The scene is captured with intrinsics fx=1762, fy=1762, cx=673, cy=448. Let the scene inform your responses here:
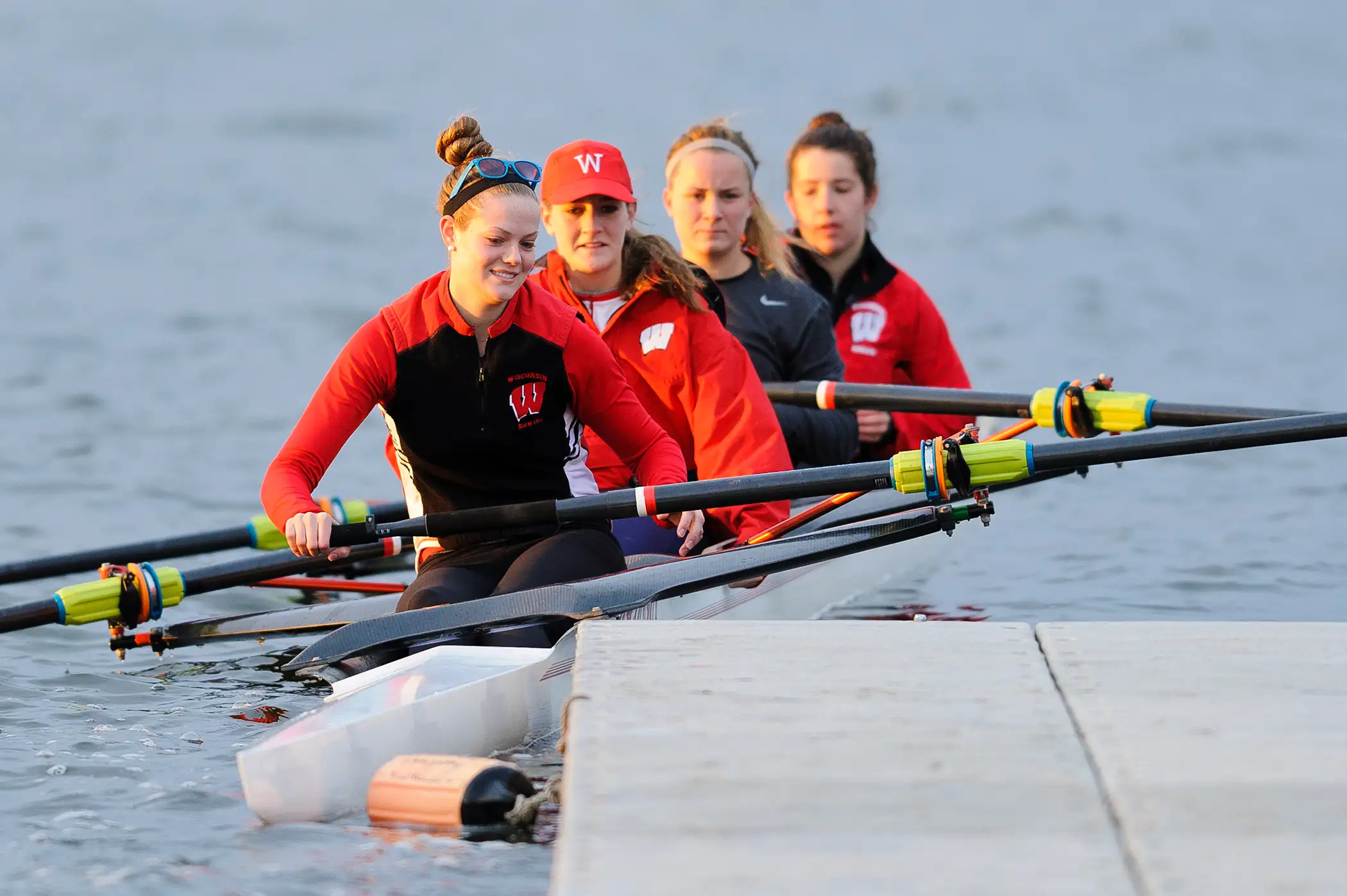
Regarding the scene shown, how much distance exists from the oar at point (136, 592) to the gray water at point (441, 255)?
0.24 m

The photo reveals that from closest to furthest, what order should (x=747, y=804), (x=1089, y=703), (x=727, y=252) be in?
(x=747, y=804)
(x=1089, y=703)
(x=727, y=252)

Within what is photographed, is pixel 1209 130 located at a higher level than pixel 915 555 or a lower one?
higher

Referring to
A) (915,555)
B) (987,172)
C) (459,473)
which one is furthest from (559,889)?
(987,172)

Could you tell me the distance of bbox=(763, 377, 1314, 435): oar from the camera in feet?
17.4

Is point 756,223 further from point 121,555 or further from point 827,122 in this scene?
point 121,555

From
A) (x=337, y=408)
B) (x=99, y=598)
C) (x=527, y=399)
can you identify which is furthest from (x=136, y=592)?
(x=527, y=399)

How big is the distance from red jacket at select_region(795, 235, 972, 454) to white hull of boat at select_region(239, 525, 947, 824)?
254 centimetres

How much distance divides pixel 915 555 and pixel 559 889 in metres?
4.44

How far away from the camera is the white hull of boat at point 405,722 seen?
3480mm

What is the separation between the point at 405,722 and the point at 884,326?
3.60 m

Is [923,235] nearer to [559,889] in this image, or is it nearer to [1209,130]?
[1209,130]

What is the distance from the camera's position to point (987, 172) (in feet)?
62.1

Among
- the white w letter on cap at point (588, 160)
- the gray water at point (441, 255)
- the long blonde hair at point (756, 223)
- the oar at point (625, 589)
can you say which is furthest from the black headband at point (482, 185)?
the long blonde hair at point (756, 223)

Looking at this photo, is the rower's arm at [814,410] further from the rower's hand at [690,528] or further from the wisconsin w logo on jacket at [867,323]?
the rower's hand at [690,528]
